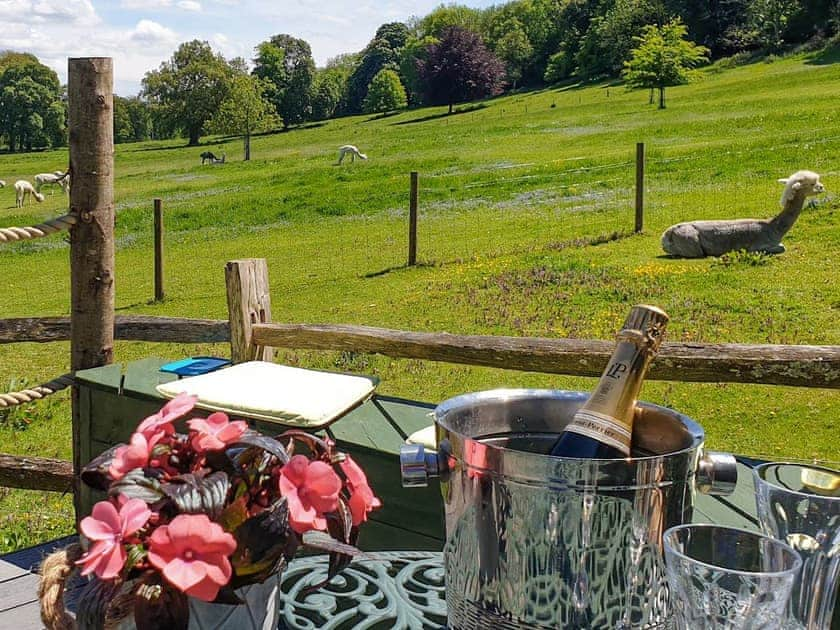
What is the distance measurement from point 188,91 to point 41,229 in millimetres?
53792

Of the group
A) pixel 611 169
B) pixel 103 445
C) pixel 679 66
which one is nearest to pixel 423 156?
pixel 611 169

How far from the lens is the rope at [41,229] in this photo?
330cm

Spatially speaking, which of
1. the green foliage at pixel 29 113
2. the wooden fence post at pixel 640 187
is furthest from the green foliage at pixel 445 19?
the wooden fence post at pixel 640 187

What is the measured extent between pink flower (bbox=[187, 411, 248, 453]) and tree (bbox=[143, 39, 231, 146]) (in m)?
50.9

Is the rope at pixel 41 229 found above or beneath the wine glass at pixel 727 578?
above

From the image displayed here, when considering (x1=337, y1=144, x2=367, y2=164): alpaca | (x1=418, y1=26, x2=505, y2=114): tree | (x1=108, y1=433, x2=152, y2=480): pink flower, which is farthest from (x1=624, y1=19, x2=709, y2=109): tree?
(x1=108, y1=433, x2=152, y2=480): pink flower

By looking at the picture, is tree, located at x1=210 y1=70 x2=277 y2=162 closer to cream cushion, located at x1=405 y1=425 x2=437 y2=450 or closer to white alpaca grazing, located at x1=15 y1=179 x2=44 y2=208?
white alpaca grazing, located at x1=15 y1=179 x2=44 y2=208

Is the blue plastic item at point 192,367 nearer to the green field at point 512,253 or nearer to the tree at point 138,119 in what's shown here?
the green field at point 512,253

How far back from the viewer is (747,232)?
420 inches

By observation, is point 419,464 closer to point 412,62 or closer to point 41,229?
point 41,229

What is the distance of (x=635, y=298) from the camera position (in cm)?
910

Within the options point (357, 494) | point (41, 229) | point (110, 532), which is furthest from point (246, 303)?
point (110, 532)

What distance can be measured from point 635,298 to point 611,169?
10.5m

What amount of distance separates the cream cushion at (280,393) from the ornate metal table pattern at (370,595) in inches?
35.6
